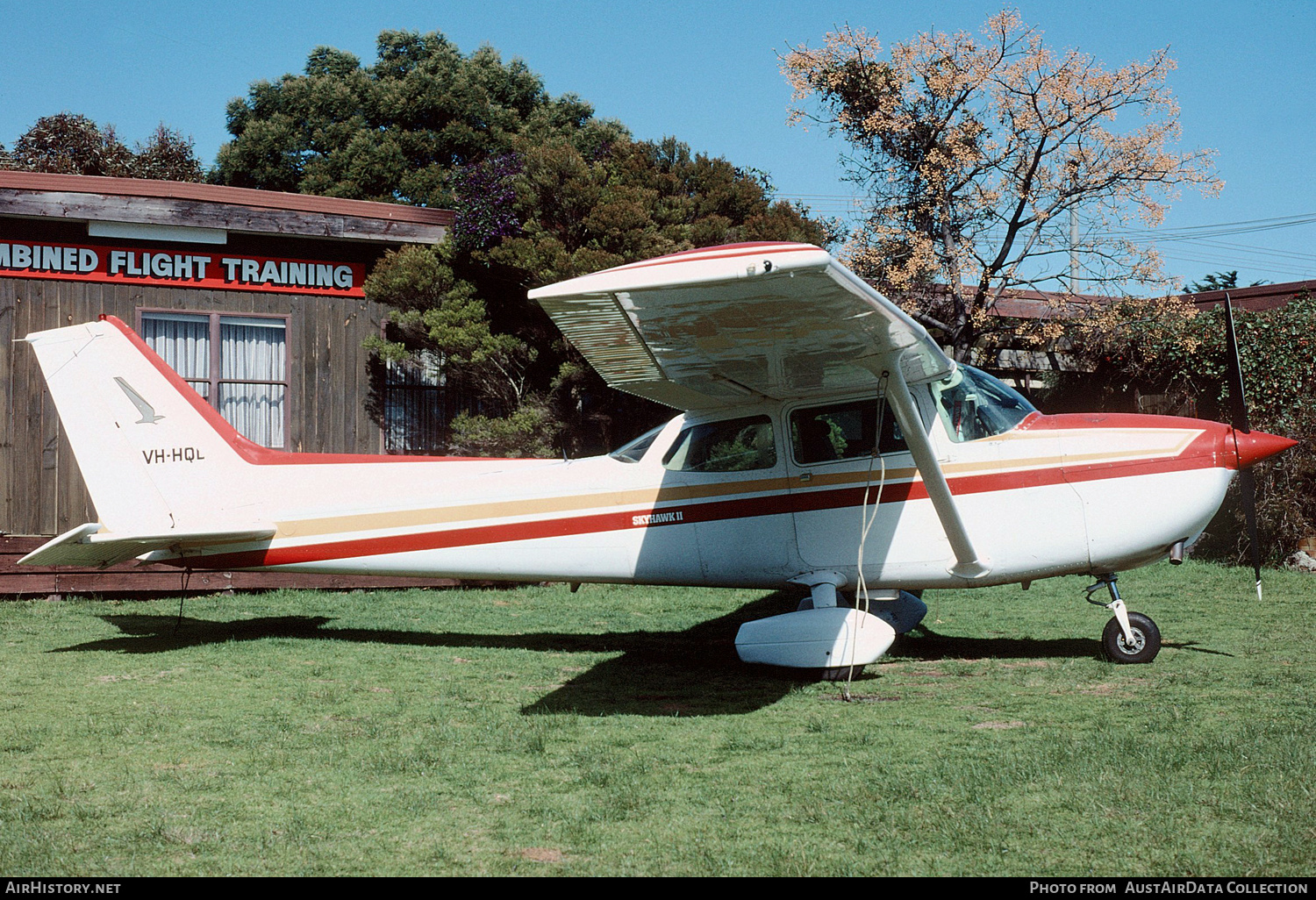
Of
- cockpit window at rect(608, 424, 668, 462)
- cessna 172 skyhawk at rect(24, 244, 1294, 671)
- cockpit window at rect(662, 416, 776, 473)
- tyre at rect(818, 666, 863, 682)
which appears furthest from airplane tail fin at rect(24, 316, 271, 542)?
tyre at rect(818, 666, 863, 682)

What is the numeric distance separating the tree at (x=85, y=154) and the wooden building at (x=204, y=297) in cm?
2062

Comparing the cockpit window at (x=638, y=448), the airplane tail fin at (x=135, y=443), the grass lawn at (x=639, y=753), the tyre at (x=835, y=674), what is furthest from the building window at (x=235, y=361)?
the tyre at (x=835, y=674)

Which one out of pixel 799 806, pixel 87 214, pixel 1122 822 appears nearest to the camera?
pixel 1122 822

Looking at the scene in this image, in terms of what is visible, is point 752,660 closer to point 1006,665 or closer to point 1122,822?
point 1006,665

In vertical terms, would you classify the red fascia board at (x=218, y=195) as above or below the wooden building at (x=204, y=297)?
above

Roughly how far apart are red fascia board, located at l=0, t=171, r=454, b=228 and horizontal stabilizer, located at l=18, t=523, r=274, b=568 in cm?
675

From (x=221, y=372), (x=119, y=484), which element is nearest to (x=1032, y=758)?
(x=119, y=484)

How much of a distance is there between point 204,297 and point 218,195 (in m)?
1.35

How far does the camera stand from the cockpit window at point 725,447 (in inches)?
280

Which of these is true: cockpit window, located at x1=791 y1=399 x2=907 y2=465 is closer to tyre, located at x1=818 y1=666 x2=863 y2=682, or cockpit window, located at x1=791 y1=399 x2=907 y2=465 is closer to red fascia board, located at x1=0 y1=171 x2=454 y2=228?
tyre, located at x1=818 y1=666 x2=863 y2=682

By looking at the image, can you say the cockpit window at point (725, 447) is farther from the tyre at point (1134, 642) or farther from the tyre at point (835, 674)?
the tyre at point (1134, 642)

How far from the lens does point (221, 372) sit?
43.2 ft

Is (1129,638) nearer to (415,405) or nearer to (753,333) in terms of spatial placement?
(753,333)

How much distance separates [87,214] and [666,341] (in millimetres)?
10239
